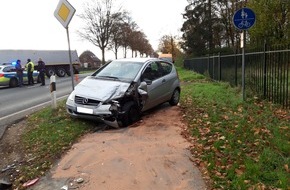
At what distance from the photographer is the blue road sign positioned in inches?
359

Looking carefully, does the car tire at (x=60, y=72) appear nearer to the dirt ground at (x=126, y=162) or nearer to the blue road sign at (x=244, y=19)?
the blue road sign at (x=244, y=19)

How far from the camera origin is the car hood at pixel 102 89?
7328mm

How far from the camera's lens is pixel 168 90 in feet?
31.6

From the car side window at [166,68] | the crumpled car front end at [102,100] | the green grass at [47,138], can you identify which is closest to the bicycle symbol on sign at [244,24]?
the car side window at [166,68]

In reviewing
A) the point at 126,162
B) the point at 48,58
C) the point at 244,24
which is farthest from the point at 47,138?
the point at 48,58

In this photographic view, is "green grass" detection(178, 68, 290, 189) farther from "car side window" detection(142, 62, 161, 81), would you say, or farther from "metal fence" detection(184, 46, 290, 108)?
"car side window" detection(142, 62, 161, 81)

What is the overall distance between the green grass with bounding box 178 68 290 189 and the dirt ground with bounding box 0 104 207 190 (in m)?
0.31

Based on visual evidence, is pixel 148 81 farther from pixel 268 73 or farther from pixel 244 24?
pixel 268 73

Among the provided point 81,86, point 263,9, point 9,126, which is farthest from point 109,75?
point 263,9

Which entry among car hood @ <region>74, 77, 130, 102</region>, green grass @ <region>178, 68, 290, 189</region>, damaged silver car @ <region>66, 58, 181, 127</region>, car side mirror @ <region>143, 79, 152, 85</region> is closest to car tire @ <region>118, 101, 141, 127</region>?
damaged silver car @ <region>66, 58, 181, 127</region>

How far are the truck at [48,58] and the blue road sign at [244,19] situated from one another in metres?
22.6

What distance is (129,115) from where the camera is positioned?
7.52m

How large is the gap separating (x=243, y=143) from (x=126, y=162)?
1.98 meters

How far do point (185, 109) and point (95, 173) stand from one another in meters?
4.95
